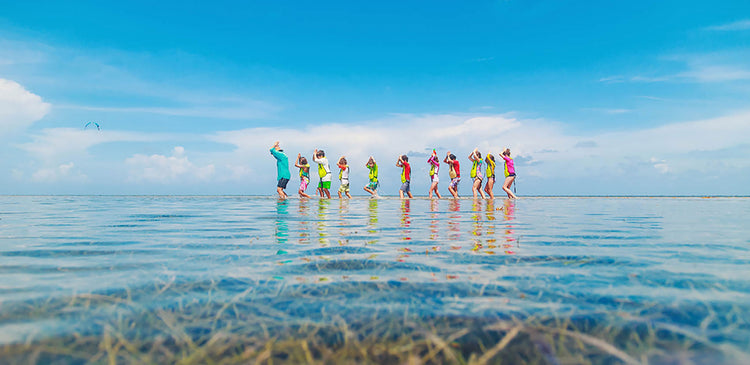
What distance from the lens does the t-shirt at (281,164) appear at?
58.1ft

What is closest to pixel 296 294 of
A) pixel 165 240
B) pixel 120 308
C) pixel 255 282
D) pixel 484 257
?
pixel 255 282

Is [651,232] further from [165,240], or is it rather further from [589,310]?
[165,240]

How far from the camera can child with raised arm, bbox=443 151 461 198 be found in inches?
816

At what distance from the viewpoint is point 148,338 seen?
1.51m

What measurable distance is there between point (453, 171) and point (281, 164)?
8.75 meters

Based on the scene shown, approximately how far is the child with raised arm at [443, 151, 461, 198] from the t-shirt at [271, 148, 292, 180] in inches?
315

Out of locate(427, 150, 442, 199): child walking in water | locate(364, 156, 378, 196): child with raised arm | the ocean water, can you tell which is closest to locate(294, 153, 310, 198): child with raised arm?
locate(364, 156, 378, 196): child with raised arm

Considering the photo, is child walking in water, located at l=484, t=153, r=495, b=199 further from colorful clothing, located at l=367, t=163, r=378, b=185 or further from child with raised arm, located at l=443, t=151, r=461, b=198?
colorful clothing, located at l=367, t=163, r=378, b=185

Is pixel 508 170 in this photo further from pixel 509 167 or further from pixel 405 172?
pixel 405 172

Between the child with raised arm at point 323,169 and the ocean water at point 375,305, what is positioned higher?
the child with raised arm at point 323,169

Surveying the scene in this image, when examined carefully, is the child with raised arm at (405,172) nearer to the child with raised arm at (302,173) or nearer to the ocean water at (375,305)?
the child with raised arm at (302,173)

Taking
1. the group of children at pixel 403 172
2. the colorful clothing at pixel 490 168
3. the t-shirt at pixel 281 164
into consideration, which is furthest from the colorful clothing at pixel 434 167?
the t-shirt at pixel 281 164

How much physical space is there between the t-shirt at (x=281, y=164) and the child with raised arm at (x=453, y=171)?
8.00 metres

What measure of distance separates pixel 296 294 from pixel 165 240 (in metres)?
3.07
